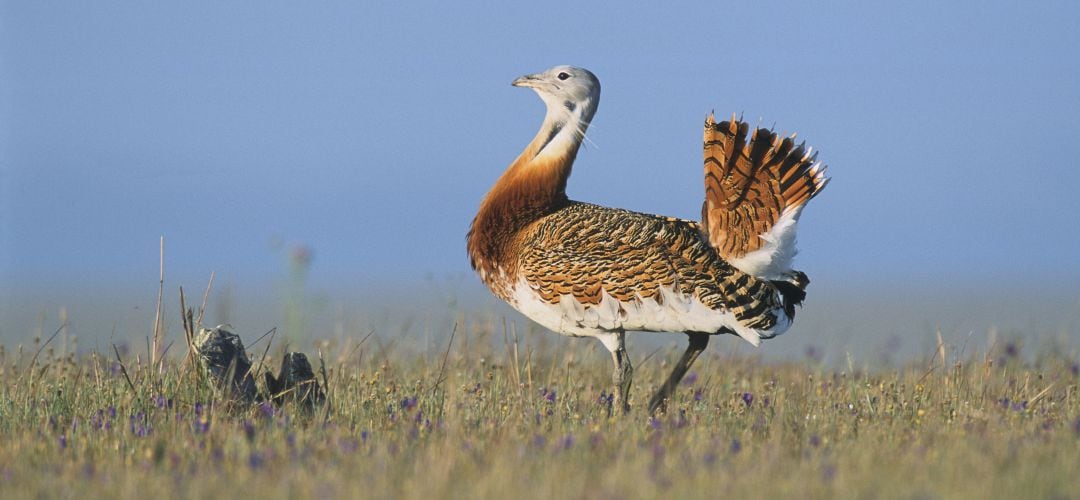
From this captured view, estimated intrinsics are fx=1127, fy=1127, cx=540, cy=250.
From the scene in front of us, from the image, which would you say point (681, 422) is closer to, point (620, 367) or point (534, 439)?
point (534, 439)

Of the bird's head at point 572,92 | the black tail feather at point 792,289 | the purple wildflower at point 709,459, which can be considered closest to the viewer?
the purple wildflower at point 709,459

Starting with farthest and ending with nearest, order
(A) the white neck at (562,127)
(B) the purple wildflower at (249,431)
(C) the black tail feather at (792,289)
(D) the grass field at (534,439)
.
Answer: (A) the white neck at (562,127)
(C) the black tail feather at (792,289)
(B) the purple wildflower at (249,431)
(D) the grass field at (534,439)

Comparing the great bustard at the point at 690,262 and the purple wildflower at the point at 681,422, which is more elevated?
the great bustard at the point at 690,262

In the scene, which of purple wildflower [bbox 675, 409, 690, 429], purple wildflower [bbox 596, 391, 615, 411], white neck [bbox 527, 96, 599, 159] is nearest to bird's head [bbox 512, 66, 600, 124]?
white neck [bbox 527, 96, 599, 159]

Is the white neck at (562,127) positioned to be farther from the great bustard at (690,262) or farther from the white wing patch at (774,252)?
the white wing patch at (774,252)

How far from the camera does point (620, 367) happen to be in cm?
562

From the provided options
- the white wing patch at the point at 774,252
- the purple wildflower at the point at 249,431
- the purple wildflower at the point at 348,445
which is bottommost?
the purple wildflower at the point at 249,431

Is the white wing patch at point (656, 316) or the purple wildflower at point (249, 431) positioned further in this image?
the white wing patch at point (656, 316)

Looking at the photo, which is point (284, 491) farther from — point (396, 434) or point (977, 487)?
point (977, 487)

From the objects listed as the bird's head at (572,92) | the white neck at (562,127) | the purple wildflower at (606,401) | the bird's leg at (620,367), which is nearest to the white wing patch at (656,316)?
the bird's leg at (620,367)

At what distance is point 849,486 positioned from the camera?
3.26 m

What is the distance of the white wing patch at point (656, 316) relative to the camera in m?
5.39

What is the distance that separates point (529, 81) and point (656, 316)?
5.90 feet

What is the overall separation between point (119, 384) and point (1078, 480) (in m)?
4.29
